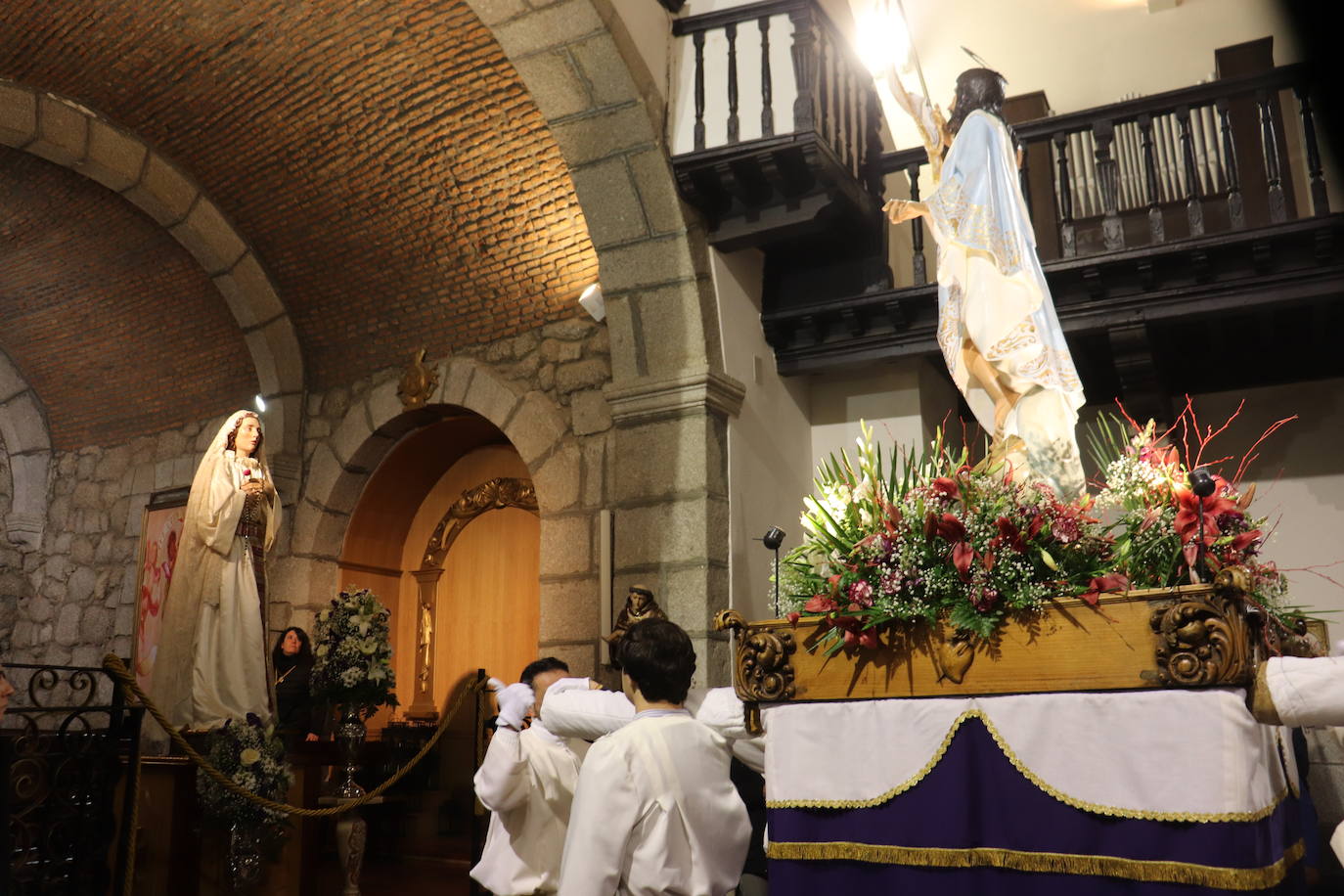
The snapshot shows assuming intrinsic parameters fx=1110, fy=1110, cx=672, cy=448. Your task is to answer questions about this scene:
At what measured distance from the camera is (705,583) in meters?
5.52

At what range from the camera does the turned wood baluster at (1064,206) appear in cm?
587

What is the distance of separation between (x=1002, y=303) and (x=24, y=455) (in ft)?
30.0

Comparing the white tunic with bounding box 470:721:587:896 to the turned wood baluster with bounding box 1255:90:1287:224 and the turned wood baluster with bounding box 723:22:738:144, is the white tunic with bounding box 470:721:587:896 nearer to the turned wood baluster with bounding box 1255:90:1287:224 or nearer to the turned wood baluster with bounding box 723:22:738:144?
A: the turned wood baluster with bounding box 723:22:738:144

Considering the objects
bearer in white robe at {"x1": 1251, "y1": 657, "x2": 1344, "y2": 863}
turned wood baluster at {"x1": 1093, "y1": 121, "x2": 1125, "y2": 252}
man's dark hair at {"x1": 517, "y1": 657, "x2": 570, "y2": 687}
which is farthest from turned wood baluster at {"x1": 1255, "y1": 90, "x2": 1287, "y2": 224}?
man's dark hair at {"x1": 517, "y1": 657, "x2": 570, "y2": 687}

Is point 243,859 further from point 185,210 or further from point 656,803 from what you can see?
point 185,210

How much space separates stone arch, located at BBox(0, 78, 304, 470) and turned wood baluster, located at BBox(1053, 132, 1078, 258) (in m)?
5.30

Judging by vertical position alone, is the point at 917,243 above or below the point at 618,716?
above

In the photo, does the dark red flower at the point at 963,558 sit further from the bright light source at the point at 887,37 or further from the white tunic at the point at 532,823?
the bright light source at the point at 887,37

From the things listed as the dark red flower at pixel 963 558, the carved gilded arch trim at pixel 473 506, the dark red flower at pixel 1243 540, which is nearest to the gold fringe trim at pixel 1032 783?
the dark red flower at pixel 963 558

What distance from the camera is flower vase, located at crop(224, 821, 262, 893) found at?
16.7ft

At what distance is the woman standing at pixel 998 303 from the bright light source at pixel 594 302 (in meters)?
2.74

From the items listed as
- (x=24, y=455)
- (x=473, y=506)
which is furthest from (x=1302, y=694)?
(x=24, y=455)

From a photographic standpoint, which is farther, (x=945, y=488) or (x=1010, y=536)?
(x=945, y=488)

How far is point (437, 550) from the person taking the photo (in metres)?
8.47
